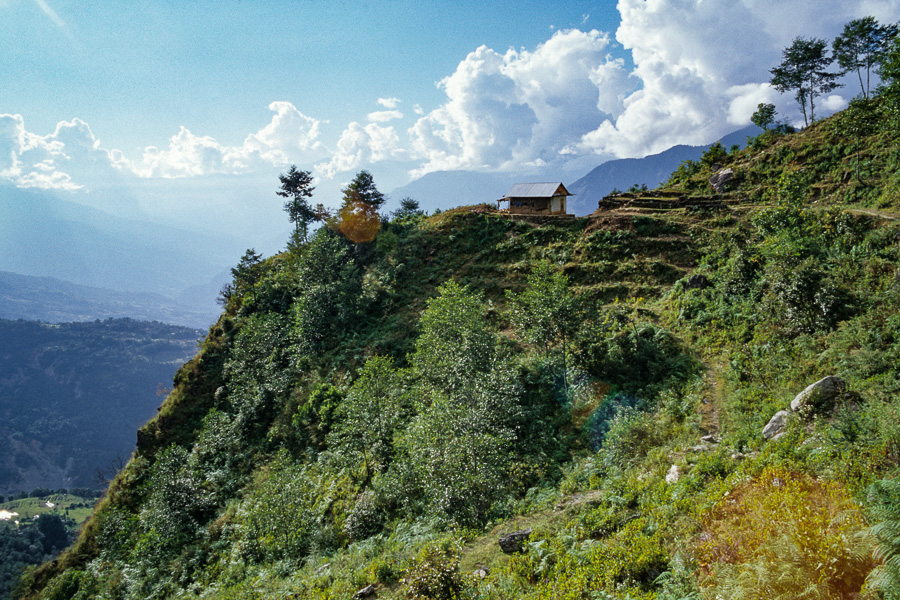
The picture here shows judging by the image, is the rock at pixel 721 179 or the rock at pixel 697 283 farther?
the rock at pixel 721 179

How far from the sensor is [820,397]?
1254 centimetres

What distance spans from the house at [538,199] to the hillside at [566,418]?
188 inches

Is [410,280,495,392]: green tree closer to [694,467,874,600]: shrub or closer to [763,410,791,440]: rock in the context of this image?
[763,410,791,440]: rock

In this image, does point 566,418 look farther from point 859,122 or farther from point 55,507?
point 55,507

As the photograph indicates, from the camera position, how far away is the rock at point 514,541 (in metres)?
12.4

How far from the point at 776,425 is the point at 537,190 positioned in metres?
44.4

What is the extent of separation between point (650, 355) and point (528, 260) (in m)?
21.1

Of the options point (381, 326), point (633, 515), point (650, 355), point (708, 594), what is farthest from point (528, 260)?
point (708, 594)

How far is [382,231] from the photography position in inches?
2195

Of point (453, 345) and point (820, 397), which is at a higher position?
point (453, 345)

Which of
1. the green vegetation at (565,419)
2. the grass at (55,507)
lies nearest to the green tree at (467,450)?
the green vegetation at (565,419)

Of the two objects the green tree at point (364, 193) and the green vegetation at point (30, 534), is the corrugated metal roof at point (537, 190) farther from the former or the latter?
the green vegetation at point (30, 534)

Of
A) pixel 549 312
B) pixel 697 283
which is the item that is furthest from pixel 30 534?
pixel 697 283

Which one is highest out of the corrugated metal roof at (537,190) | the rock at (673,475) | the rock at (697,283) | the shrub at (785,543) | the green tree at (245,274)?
the corrugated metal roof at (537,190)
